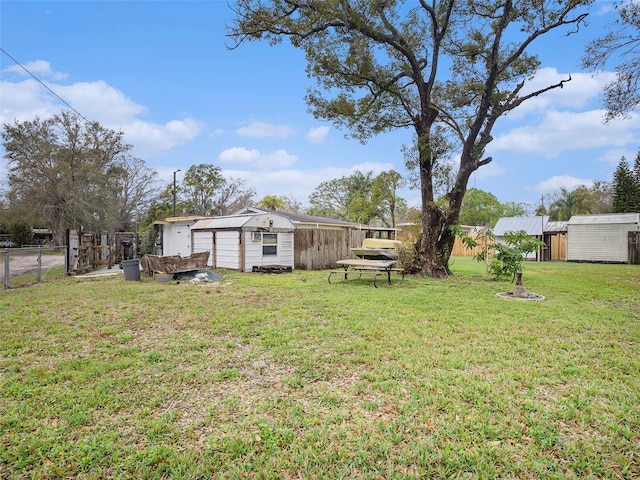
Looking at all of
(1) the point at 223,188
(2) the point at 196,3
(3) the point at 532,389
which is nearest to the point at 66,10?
(2) the point at 196,3

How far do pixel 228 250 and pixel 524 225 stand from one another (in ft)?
74.1

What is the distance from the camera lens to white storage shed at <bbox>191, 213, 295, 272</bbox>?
14.1 metres

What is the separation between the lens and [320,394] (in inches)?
128

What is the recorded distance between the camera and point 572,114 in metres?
16.5

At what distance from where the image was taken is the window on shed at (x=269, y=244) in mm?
14594

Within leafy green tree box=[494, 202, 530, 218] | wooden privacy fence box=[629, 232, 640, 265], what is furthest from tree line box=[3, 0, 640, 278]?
leafy green tree box=[494, 202, 530, 218]

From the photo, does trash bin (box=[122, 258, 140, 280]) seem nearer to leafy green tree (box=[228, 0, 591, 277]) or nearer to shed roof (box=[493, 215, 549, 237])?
leafy green tree (box=[228, 0, 591, 277])

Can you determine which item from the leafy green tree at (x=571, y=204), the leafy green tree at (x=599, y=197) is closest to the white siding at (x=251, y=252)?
the leafy green tree at (x=571, y=204)

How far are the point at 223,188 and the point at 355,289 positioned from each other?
31.6 metres

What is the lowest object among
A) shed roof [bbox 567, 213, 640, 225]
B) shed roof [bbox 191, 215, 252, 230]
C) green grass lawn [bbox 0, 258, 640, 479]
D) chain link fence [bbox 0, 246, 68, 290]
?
green grass lawn [bbox 0, 258, 640, 479]

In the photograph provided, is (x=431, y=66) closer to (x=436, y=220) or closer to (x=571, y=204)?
(x=436, y=220)

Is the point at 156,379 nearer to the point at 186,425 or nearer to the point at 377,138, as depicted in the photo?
the point at 186,425

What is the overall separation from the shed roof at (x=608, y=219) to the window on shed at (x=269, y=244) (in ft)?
63.8

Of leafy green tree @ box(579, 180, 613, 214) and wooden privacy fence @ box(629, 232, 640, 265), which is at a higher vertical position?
leafy green tree @ box(579, 180, 613, 214)
